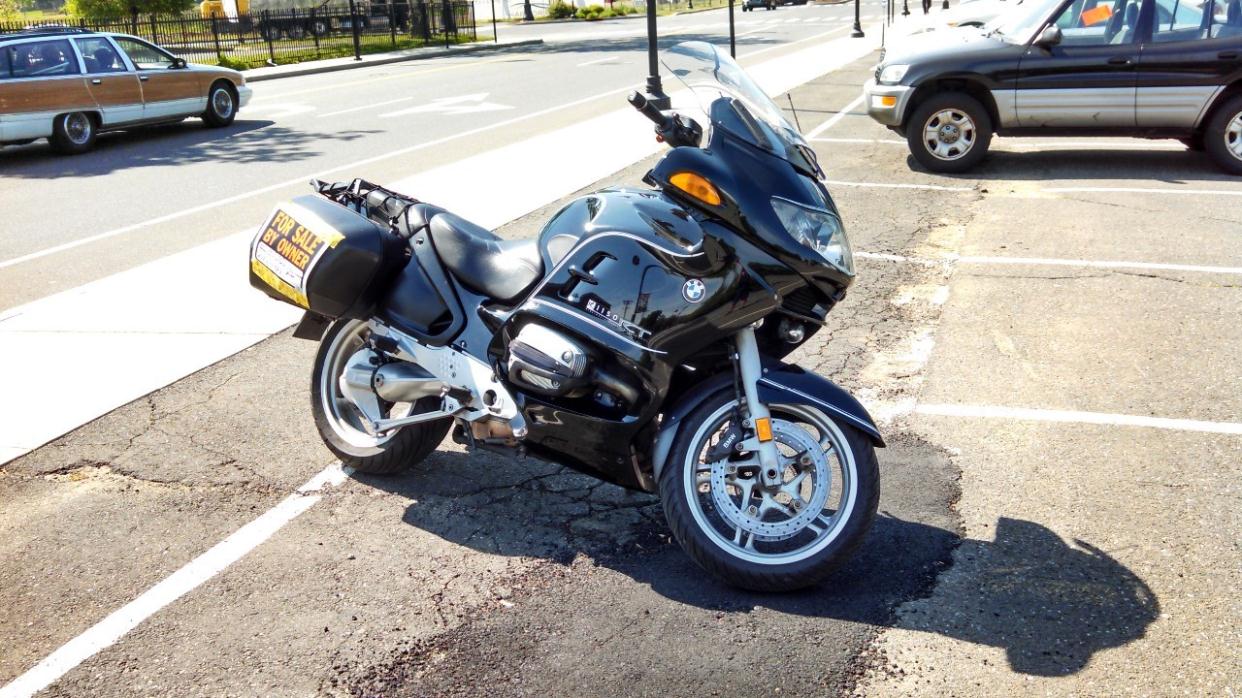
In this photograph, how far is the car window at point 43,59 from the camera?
14516 mm

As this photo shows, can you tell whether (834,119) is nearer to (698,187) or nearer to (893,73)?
(893,73)

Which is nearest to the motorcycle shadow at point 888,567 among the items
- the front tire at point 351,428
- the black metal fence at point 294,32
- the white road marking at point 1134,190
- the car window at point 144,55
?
the front tire at point 351,428

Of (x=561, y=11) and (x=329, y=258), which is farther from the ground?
(x=561, y=11)

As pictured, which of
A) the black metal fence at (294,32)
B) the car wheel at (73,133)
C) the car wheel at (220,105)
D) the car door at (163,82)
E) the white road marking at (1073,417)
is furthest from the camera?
the black metal fence at (294,32)

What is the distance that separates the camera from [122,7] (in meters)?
42.4

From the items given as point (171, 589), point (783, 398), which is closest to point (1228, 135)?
point (783, 398)

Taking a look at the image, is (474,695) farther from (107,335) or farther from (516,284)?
(107,335)

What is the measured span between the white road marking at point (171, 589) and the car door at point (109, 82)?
12.3 meters

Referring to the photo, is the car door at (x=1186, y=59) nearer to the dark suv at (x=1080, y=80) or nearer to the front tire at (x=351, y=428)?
the dark suv at (x=1080, y=80)

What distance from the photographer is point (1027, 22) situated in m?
11.6

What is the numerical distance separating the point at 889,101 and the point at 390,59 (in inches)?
871

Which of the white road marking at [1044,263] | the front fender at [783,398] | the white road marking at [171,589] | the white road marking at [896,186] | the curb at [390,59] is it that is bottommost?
the white road marking at [1044,263]

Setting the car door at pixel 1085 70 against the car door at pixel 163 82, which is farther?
the car door at pixel 163 82

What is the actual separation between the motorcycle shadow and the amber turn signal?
4.30 feet
